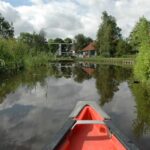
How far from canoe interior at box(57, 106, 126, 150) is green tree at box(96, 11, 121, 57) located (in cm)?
6079

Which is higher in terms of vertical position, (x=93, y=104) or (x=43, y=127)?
(x=93, y=104)

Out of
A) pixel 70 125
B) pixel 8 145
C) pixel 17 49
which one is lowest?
pixel 8 145

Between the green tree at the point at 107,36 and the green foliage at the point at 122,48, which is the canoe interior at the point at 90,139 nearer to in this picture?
the green foliage at the point at 122,48

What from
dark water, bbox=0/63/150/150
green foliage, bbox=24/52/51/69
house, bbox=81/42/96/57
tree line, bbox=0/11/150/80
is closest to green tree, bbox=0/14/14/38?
tree line, bbox=0/11/150/80

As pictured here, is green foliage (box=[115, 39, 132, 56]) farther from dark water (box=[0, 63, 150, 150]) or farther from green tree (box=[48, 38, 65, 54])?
dark water (box=[0, 63, 150, 150])

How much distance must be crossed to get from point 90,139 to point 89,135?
26 cm

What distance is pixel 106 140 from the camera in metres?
6.41

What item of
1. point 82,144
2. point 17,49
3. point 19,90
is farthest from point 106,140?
point 17,49

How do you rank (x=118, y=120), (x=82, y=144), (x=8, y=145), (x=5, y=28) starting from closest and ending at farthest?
(x=82, y=144)
(x=8, y=145)
(x=118, y=120)
(x=5, y=28)

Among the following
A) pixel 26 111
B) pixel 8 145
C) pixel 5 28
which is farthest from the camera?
pixel 5 28

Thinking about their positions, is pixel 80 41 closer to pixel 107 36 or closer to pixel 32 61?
pixel 107 36

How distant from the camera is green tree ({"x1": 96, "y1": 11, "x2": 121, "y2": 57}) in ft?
223

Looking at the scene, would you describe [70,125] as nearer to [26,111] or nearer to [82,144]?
[82,144]

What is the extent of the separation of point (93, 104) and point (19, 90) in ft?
28.4
